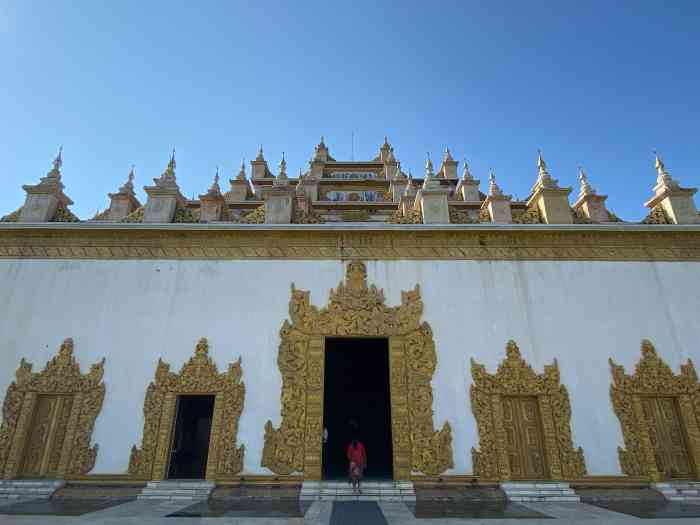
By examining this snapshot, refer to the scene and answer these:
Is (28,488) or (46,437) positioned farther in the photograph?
(46,437)

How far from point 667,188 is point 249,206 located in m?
14.0

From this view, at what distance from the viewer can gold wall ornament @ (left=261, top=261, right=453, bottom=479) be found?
727cm

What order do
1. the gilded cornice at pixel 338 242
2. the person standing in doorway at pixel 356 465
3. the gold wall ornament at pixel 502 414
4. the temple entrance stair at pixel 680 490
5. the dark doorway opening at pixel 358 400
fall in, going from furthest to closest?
the dark doorway opening at pixel 358 400 → the gilded cornice at pixel 338 242 → the gold wall ornament at pixel 502 414 → the person standing in doorway at pixel 356 465 → the temple entrance stair at pixel 680 490

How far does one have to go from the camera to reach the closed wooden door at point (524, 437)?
7.23 meters

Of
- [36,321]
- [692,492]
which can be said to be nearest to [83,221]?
[36,321]

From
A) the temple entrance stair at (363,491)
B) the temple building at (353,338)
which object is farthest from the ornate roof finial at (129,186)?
the temple entrance stair at (363,491)

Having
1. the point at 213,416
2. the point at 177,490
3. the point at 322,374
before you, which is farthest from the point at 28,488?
the point at 322,374

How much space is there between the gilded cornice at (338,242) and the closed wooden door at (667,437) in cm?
279

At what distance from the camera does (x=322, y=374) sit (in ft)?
25.7

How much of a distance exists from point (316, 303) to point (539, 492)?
16.3ft

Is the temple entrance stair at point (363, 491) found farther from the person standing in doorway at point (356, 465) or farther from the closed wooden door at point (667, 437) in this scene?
the closed wooden door at point (667, 437)

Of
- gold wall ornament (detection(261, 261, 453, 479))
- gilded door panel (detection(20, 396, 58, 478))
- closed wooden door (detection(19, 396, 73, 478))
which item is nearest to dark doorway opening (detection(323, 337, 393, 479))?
gold wall ornament (detection(261, 261, 453, 479))

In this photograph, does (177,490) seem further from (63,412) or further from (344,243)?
(344,243)

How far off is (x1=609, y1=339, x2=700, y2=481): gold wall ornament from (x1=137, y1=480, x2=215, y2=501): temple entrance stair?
23.0ft
